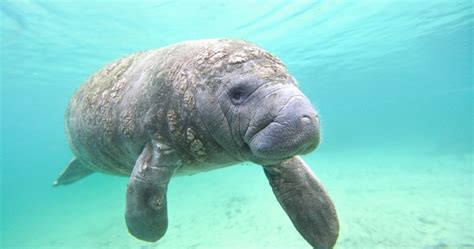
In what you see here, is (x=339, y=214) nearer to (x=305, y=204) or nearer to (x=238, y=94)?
(x=305, y=204)

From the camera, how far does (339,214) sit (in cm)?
1199

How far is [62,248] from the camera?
1534cm

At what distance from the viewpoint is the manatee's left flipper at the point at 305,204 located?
3.88 m

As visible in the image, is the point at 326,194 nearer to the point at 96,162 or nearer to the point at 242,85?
the point at 242,85

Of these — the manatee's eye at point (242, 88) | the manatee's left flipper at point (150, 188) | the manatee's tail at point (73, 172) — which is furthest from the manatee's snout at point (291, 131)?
the manatee's tail at point (73, 172)

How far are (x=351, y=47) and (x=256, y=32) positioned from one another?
10015mm

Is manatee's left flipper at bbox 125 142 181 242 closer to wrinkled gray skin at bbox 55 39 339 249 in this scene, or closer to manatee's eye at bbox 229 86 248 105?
wrinkled gray skin at bbox 55 39 339 249

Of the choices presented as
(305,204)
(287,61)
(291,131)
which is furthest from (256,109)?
(287,61)

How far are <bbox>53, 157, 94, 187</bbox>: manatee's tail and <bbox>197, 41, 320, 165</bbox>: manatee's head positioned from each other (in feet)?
17.7

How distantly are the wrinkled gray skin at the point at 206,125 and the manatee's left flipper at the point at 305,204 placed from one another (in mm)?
10

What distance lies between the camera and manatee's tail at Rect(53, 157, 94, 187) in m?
7.76

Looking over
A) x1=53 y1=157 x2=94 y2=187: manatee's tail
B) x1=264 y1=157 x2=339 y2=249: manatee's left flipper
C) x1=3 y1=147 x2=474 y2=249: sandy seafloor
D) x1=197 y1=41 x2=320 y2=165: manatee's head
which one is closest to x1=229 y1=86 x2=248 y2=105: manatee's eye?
x1=197 y1=41 x2=320 y2=165: manatee's head

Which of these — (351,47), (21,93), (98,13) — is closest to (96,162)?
(98,13)

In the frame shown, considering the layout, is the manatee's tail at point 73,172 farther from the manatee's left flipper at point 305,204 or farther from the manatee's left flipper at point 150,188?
the manatee's left flipper at point 305,204
